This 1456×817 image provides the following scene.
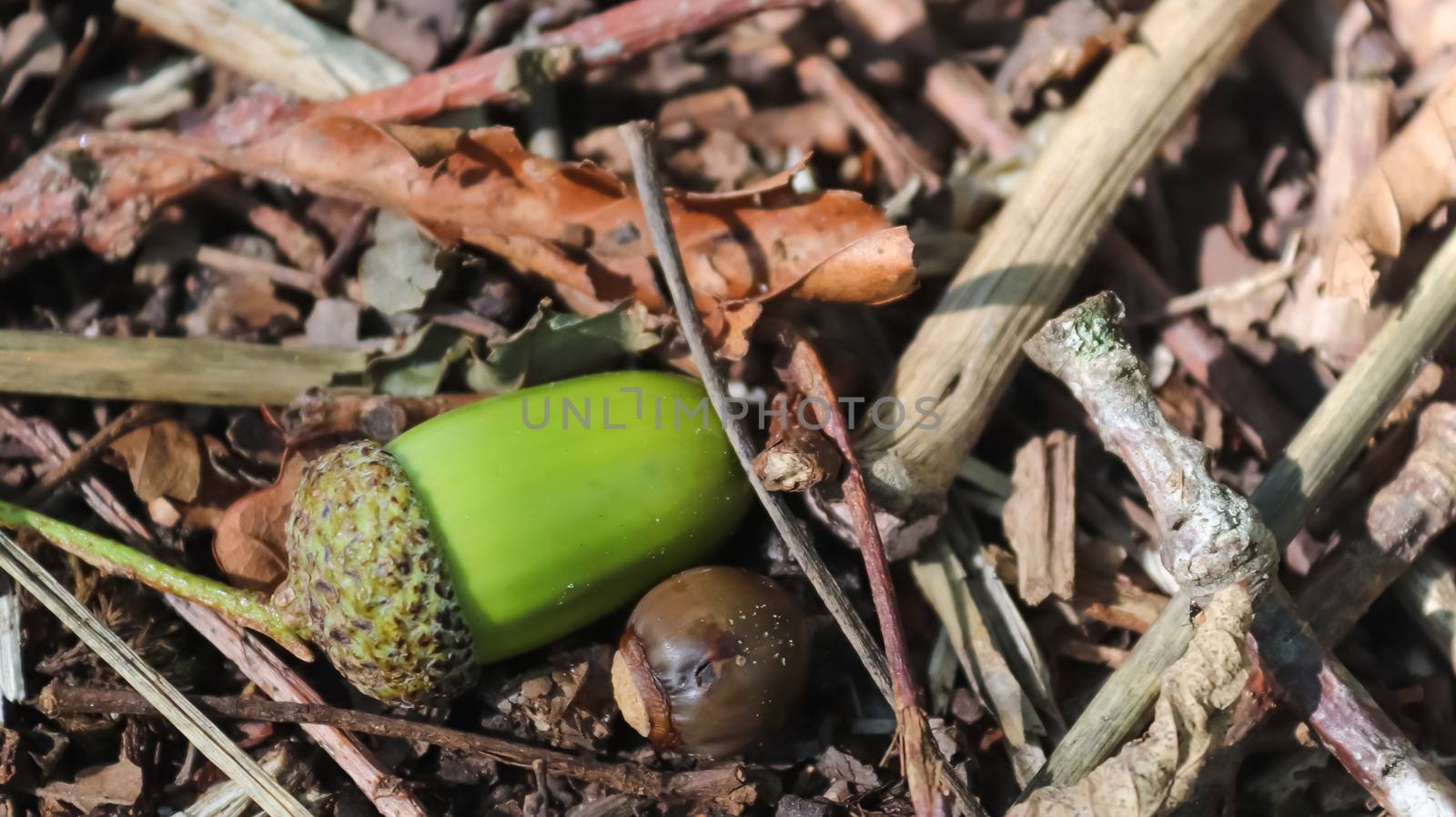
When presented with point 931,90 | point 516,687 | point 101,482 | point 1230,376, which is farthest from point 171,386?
point 1230,376

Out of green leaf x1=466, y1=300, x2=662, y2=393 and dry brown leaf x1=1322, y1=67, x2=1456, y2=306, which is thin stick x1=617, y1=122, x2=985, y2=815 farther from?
dry brown leaf x1=1322, y1=67, x2=1456, y2=306

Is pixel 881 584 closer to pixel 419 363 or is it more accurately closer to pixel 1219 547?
pixel 1219 547

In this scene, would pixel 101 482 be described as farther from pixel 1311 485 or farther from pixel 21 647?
pixel 1311 485

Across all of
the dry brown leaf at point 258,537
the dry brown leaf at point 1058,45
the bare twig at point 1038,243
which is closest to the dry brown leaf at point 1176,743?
the bare twig at point 1038,243

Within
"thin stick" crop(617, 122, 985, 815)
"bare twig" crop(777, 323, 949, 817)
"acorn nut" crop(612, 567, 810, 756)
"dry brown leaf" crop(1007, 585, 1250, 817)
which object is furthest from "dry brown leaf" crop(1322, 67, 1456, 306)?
"acorn nut" crop(612, 567, 810, 756)

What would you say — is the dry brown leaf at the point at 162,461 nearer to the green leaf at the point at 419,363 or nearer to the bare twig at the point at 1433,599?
the green leaf at the point at 419,363
